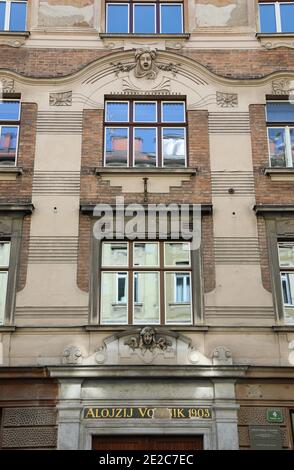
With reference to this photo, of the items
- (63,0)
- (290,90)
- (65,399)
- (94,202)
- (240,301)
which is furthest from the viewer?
(63,0)

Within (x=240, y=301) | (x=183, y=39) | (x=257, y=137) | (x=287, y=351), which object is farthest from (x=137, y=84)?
(x=287, y=351)

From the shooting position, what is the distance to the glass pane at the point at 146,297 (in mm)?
12273

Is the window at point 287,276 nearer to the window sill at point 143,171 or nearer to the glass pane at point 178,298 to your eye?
the glass pane at point 178,298

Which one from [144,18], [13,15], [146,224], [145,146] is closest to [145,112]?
[145,146]

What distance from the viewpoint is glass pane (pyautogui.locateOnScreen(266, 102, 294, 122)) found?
46.2 ft

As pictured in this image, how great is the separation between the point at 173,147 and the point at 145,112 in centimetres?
106

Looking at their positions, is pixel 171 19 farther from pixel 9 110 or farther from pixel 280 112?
pixel 9 110

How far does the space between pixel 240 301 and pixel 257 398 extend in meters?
1.82

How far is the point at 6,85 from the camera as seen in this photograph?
14.2 m

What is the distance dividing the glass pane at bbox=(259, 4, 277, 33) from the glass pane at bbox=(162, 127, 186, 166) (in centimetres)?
342

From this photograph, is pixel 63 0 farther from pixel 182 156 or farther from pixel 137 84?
pixel 182 156

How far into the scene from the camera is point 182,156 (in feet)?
45.2

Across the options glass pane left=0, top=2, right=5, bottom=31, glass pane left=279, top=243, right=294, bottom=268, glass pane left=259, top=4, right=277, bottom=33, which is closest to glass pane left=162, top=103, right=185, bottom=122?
glass pane left=259, top=4, right=277, bottom=33

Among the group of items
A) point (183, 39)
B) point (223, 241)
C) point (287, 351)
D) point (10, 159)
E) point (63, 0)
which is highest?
point (63, 0)
